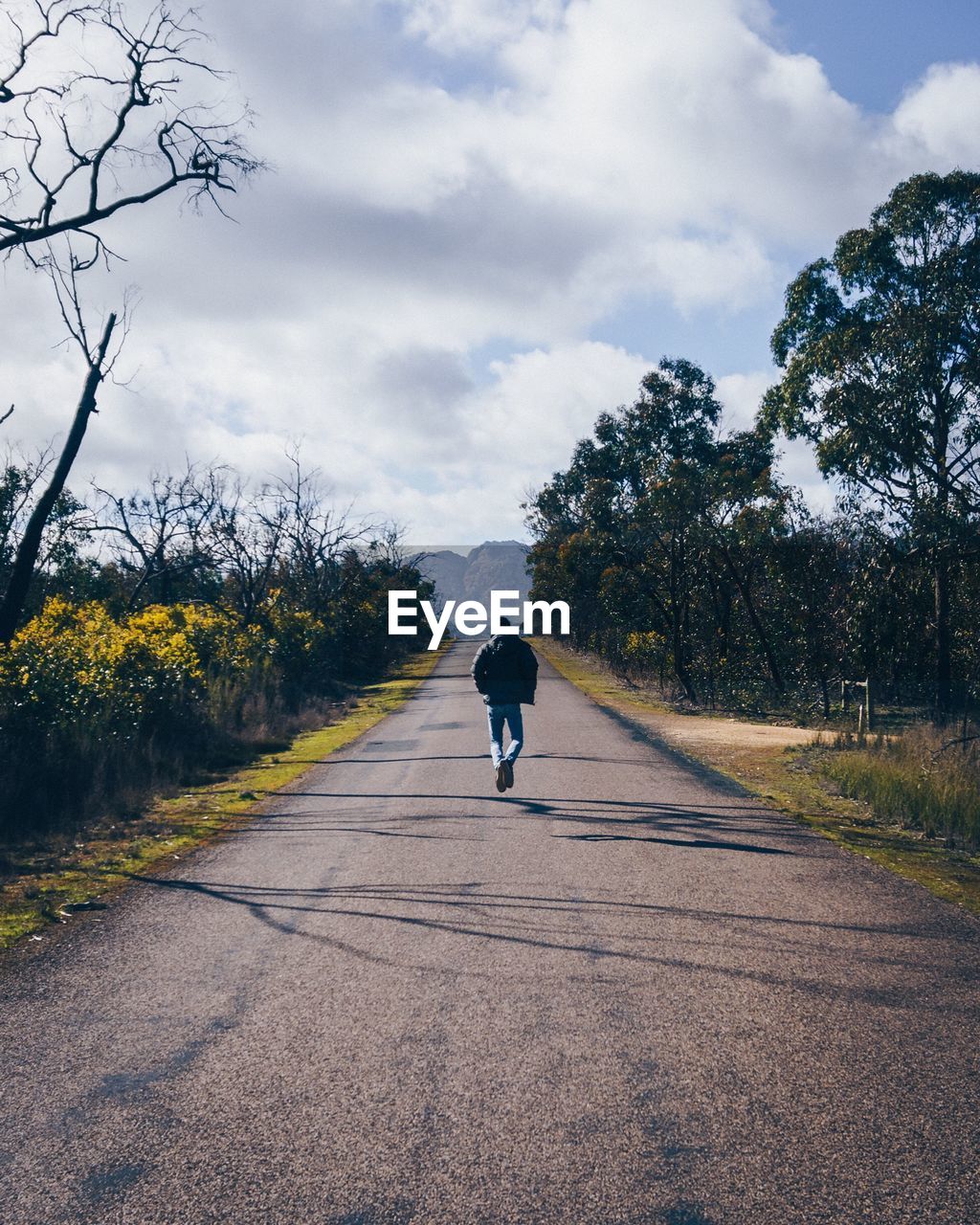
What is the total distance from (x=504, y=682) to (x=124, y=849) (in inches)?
182

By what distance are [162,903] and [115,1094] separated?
10.9 ft

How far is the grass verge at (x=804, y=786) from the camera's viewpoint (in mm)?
7930

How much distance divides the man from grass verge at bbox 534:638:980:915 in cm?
301

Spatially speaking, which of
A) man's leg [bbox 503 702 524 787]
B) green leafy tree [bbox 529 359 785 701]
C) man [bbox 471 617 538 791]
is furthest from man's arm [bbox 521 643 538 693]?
green leafy tree [bbox 529 359 785 701]

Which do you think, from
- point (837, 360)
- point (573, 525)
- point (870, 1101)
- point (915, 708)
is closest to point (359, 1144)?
point (870, 1101)

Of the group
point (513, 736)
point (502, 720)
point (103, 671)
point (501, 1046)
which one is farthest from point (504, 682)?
point (501, 1046)

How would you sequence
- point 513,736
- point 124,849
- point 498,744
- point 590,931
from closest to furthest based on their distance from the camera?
point 590,931, point 124,849, point 498,744, point 513,736

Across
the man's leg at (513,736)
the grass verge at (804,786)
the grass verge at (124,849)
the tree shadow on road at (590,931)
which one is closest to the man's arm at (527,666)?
the man's leg at (513,736)

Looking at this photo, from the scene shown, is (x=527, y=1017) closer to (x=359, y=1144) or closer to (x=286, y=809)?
(x=359, y=1144)

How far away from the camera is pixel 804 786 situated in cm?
1269

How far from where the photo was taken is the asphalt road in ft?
10.7

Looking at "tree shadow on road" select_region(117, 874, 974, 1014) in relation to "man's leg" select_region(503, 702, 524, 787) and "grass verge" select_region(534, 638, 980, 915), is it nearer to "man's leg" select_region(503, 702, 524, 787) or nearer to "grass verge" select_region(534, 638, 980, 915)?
"grass verge" select_region(534, 638, 980, 915)

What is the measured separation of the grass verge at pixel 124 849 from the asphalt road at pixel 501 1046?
1.81 feet

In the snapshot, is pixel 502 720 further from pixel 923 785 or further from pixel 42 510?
pixel 42 510
